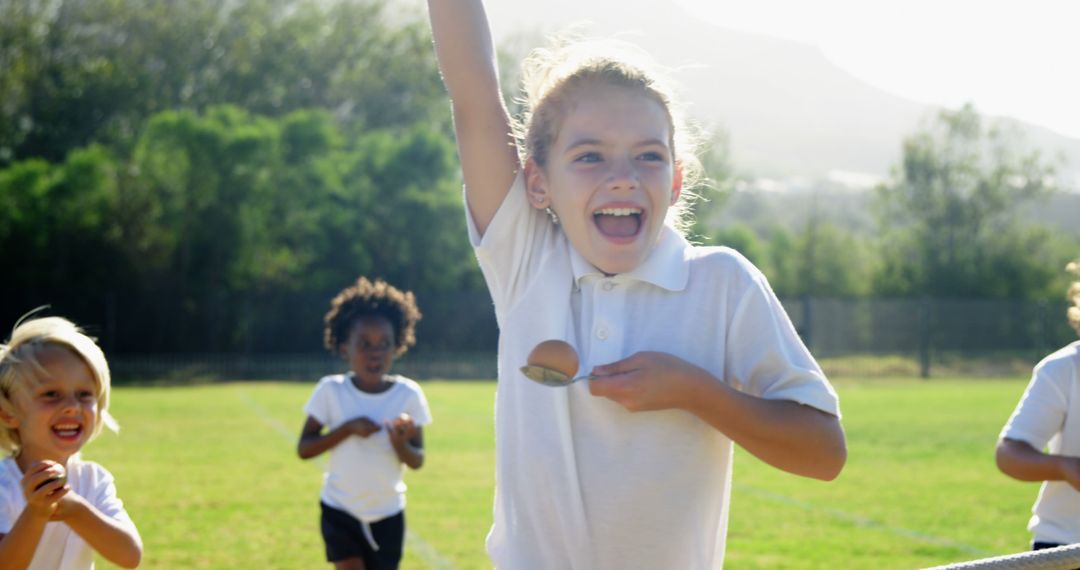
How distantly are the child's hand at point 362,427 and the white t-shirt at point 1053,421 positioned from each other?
3.35 meters

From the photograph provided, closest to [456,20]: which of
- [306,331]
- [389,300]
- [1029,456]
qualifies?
[1029,456]

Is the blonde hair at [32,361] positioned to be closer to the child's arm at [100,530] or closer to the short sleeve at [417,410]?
the child's arm at [100,530]

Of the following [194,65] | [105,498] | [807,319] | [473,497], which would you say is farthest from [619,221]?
[194,65]

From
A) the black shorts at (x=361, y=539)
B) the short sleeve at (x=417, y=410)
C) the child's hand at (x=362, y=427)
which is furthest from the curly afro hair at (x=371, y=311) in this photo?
the black shorts at (x=361, y=539)

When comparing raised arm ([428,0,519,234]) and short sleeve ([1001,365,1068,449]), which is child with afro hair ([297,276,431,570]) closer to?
short sleeve ([1001,365,1068,449])

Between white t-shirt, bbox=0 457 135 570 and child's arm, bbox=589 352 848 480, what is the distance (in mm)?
2176

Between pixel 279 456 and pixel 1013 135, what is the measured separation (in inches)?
1630

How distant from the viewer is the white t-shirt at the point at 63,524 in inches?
150

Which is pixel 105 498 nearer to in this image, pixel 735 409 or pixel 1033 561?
pixel 735 409

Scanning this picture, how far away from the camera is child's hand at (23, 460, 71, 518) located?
3.36 meters

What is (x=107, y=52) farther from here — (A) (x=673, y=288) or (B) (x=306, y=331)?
(A) (x=673, y=288)

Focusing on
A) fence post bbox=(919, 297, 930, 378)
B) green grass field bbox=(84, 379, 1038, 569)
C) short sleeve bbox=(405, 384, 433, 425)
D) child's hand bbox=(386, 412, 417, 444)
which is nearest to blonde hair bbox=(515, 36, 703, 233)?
child's hand bbox=(386, 412, 417, 444)

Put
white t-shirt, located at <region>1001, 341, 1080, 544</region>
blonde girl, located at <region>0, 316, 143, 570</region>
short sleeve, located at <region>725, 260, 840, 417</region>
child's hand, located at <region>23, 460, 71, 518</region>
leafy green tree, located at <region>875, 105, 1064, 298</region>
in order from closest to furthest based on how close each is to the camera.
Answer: short sleeve, located at <region>725, 260, 840, 417</region>
child's hand, located at <region>23, 460, 71, 518</region>
blonde girl, located at <region>0, 316, 143, 570</region>
white t-shirt, located at <region>1001, 341, 1080, 544</region>
leafy green tree, located at <region>875, 105, 1064, 298</region>

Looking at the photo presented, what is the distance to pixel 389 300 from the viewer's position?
751cm
